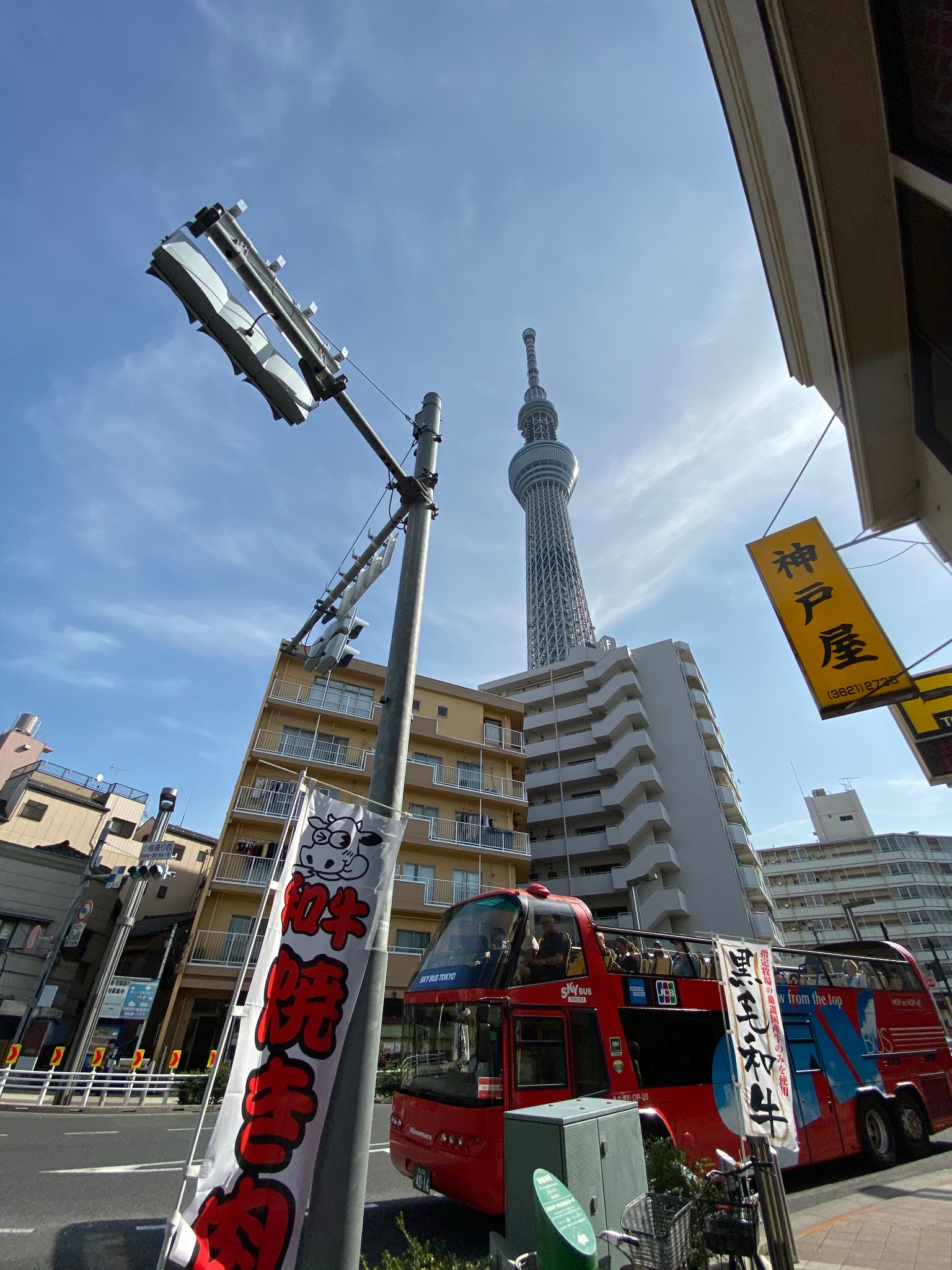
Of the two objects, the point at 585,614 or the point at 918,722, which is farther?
the point at 585,614

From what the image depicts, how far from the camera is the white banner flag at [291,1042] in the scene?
2.77m

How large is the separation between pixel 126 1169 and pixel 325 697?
58.2 feet

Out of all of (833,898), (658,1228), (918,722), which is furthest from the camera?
(833,898)

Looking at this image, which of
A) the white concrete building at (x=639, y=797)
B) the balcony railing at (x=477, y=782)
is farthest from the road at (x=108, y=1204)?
the white concrete building at (x=639, y=797)

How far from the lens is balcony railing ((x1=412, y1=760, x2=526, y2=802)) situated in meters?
25.2

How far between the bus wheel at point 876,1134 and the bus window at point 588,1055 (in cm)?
506

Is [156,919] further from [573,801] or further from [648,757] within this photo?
[648,757]

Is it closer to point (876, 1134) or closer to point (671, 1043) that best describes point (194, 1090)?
point (671, 1043)

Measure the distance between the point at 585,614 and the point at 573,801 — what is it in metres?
42.6

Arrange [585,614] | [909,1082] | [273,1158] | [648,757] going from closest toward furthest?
[273,1158] → [909,1082] → [648,757] → [585,614]

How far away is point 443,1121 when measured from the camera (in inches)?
215

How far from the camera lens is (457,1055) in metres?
5.79

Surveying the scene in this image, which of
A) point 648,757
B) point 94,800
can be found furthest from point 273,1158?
point 648,757

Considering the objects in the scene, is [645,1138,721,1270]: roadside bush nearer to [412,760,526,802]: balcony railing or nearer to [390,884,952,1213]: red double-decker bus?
[390,884,952,1213]: red double-decker bus
